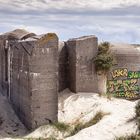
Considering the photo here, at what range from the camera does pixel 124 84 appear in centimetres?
1981

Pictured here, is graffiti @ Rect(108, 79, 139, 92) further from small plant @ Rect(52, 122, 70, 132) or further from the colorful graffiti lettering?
small plant @ Rect(52, 122, 70, 132)

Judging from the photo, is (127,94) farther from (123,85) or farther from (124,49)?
(124,49)

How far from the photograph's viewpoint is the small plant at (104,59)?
18.0m

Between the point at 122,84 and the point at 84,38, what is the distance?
3.47m

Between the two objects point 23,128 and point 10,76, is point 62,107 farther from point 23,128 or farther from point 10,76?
point 10,76

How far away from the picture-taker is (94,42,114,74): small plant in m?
18.0

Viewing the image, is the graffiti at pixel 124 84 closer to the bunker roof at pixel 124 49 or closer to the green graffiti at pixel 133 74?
the green graffiti at pixel 133 74

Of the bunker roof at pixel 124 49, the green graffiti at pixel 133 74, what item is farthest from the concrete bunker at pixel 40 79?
the green graffiti at pixel 133 74

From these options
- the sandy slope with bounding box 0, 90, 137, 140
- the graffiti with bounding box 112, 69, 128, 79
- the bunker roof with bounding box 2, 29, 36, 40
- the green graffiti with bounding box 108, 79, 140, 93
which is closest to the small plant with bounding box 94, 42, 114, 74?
the graffiti with bounding box 112, 69, 128, 79

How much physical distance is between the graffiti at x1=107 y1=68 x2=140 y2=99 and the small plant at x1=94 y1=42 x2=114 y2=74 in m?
1.03

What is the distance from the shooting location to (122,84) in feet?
64.8

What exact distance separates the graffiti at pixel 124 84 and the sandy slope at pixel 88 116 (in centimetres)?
165

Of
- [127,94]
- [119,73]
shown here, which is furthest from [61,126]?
[127,94]

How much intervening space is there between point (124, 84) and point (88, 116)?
180 inches
